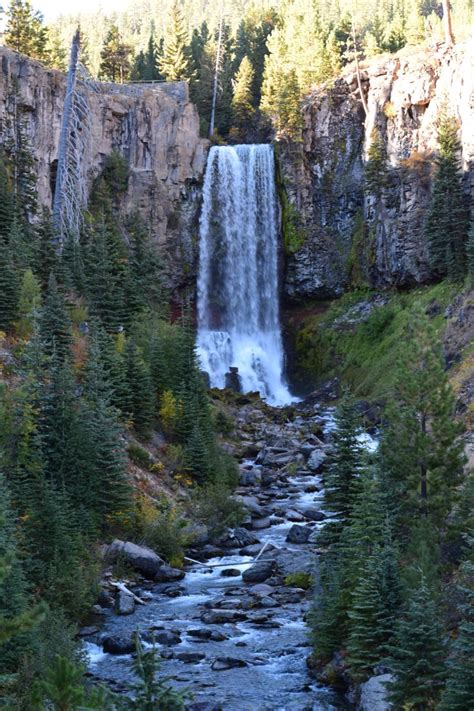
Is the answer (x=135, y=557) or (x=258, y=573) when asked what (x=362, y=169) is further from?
(x=135, y=557)

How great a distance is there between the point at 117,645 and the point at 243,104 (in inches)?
2403

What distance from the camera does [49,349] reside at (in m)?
28.5

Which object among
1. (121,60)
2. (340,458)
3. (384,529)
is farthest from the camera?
(121,60)

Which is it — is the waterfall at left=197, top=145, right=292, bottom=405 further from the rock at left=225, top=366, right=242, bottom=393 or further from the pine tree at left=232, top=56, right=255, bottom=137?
the pine tree at left=232, top=56, right=255, bottom=137

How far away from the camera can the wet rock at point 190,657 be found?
59.6 feet

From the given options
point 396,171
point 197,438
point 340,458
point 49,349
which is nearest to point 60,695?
point 340,458

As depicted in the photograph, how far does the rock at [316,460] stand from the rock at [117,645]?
2014 cm

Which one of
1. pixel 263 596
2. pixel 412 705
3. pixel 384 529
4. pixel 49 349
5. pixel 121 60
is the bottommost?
pixel 263 596

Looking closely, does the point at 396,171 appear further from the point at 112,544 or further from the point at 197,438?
the point at 112,544

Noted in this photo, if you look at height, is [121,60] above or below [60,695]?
above

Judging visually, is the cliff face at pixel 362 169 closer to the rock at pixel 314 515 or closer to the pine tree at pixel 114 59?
the pine tree at pixel 114 59

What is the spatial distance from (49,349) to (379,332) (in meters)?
31.4

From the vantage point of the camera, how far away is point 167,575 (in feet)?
79.5

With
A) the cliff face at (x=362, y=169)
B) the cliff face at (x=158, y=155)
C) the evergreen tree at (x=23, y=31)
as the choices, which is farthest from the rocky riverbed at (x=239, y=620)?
the evergreen tree at (x=23, y=31)
